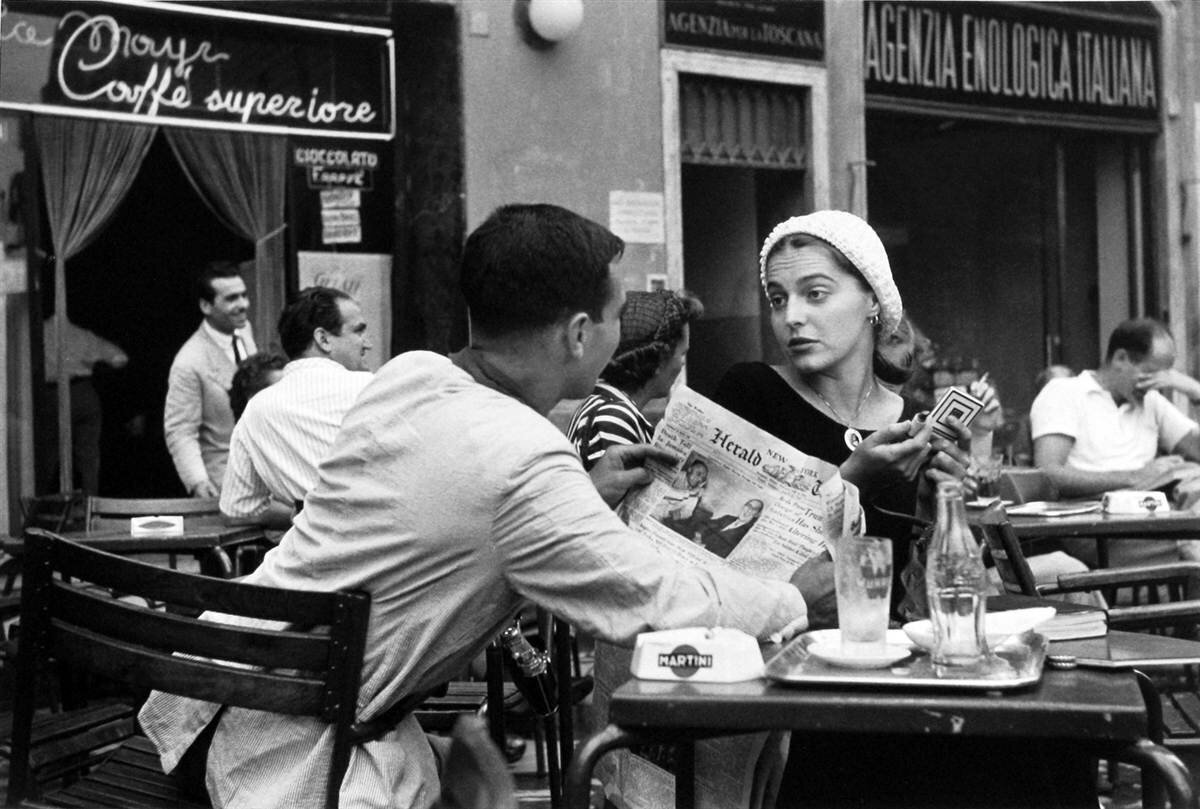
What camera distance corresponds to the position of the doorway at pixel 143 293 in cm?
818

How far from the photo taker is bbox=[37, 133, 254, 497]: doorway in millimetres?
8180

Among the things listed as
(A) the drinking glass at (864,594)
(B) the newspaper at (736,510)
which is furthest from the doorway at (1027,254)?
(A) the drinking glass at (864,594)

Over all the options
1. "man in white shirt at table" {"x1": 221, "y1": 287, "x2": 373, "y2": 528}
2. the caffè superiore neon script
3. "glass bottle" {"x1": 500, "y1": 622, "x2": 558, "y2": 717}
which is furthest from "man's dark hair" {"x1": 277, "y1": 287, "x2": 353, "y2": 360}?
"glass bottle" {"x1": 500, "y1": 622, "x2": 558, "y2": 717}

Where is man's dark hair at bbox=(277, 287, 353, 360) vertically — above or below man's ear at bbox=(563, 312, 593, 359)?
above

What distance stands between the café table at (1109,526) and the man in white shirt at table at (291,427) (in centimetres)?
233

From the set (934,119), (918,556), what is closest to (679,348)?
(918,556)

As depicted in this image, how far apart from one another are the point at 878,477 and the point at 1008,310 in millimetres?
9828

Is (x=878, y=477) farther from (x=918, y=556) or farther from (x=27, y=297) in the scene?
(x=27, y=297)

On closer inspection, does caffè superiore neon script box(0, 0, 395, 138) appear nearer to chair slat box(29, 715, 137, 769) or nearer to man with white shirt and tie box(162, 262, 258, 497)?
man with white shirt and tie box(162, 262, 258, 497)

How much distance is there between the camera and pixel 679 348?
4.05 meters

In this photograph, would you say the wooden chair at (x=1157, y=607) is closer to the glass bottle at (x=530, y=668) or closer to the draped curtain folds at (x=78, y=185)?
the glass bottle at (x=530, y=668)

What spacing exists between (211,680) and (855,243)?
1.55 m

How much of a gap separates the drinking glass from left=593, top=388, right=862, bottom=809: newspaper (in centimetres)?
30

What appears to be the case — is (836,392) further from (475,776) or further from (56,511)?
(56,511)
